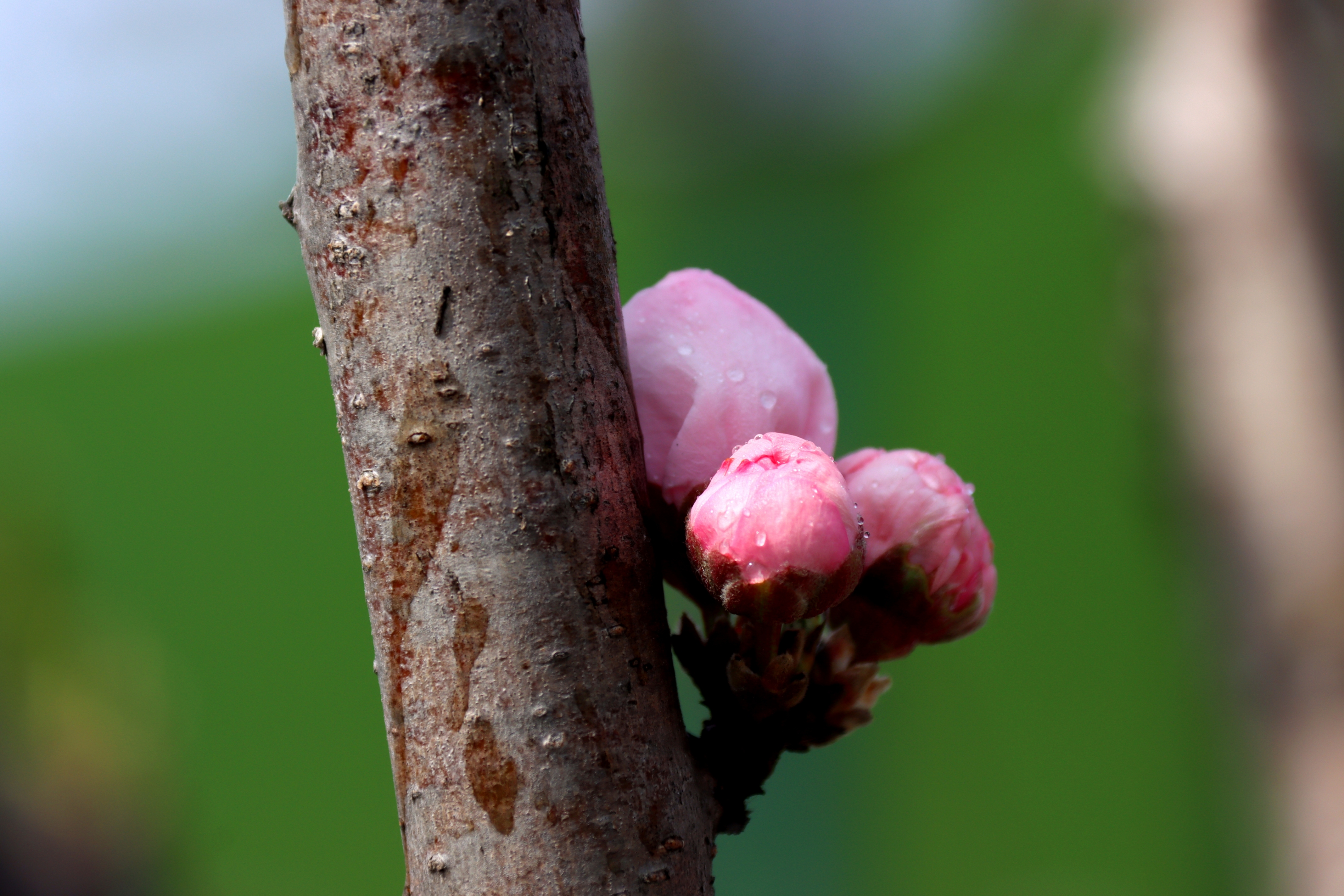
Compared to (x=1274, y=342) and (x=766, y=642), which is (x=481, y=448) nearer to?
(x=766, y=642)

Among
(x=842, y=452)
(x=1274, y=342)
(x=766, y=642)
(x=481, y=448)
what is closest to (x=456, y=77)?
(x=481, y=448)

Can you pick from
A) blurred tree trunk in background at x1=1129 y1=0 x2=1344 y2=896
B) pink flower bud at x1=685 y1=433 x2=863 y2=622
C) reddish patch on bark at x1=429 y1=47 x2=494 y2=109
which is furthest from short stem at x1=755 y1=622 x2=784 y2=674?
blurred tree trunk in background at x1=1129 y1=0 x2=1344 y2=896

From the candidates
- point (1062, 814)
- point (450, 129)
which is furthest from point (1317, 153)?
point (1062, 814)

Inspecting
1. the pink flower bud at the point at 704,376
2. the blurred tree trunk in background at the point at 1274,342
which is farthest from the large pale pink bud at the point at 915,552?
the blurred tree trunk in background at the point at 1274,342

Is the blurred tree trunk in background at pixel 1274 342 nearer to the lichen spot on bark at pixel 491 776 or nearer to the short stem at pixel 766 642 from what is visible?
the short stem at pixel 766 642

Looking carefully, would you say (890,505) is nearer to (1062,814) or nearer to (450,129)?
(450,129)

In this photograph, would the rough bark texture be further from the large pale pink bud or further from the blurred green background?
the blurred green background
